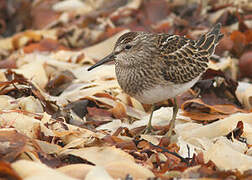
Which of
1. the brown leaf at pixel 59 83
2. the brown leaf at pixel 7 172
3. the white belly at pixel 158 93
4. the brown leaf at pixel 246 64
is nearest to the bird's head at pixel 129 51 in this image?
the white belly at pixel 158 93

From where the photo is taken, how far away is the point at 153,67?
4547mm

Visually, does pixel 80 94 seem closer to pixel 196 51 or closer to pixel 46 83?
pixel 46 83

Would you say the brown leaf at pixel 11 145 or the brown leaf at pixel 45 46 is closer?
the brown leaf at pixel 11 145

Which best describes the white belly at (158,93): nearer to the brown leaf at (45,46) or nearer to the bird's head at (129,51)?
the bird's head at (129,51)

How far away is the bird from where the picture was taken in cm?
450

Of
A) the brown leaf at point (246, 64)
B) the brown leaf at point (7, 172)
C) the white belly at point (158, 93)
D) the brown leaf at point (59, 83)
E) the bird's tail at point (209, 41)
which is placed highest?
the brown leaf at point (7, 172)

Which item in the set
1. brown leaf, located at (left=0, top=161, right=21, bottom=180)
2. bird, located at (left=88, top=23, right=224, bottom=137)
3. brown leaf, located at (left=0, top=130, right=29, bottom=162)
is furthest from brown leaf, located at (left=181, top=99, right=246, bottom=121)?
brown leaf, located at (left=0, top=161, right=21, bottom=180)

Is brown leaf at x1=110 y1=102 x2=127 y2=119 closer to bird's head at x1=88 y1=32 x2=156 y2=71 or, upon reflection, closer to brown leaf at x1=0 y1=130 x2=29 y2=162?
bird's head at x1=88 y1=32 x2=156 y2=71

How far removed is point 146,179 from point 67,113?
5.56 feet

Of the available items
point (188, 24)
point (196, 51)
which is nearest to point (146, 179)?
point (196, 51)

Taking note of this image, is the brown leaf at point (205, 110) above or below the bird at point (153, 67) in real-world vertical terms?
below

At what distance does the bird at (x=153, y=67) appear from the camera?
450 cm

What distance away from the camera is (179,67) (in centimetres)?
469

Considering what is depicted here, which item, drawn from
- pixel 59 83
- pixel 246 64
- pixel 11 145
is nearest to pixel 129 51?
pixel 59 83
